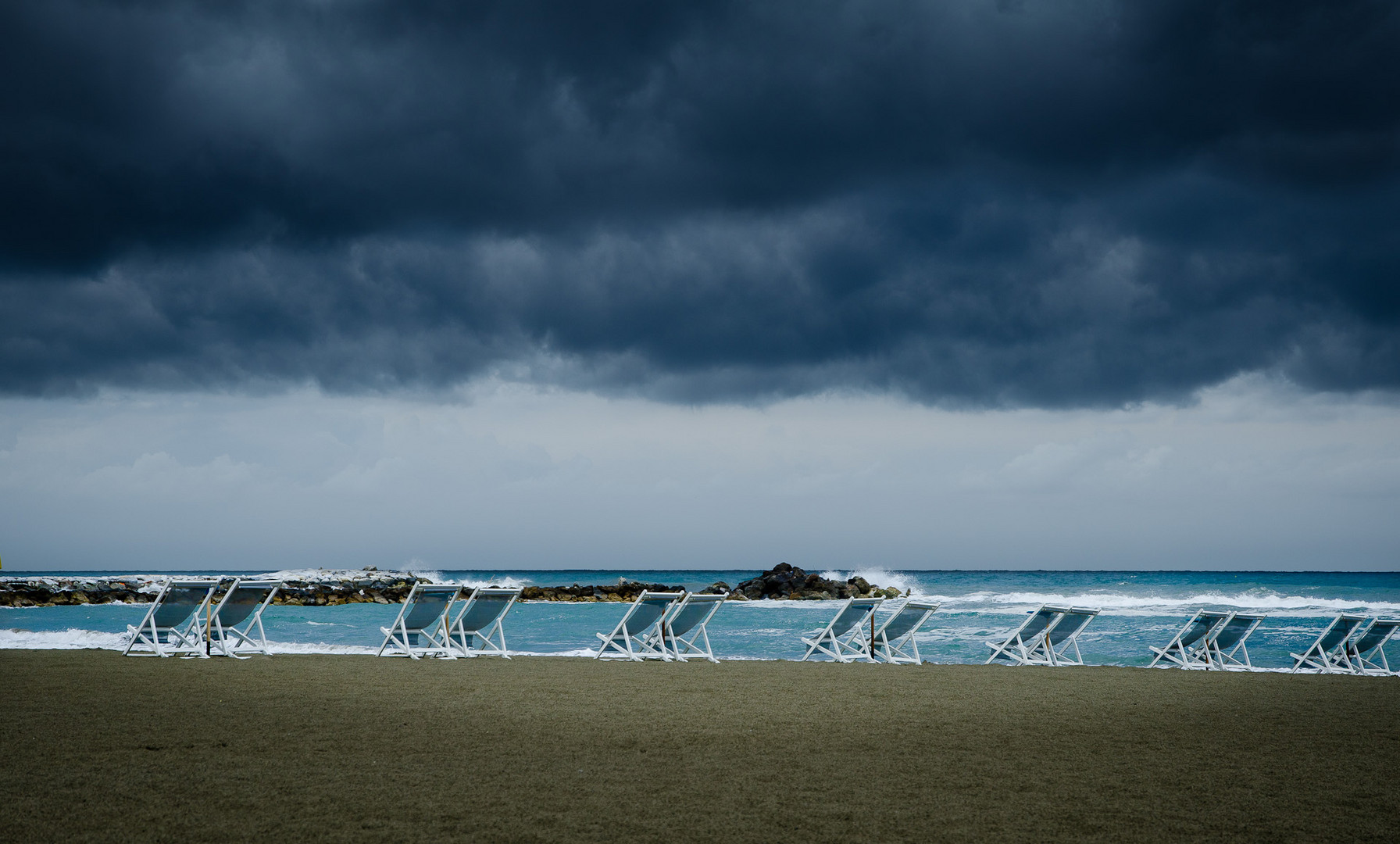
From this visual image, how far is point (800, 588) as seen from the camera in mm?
42094

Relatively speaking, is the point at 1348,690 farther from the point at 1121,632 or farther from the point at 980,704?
the point at 1121,632

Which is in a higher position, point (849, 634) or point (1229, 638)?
point (849, 634)

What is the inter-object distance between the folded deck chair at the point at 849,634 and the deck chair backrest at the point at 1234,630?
471 cm

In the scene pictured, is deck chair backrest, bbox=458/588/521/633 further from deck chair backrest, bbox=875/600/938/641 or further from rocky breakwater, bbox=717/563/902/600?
rocky breakwater, bbox=717/563/902/600

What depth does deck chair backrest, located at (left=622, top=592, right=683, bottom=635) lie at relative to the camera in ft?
41.6

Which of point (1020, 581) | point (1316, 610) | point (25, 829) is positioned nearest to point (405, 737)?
point (25, 829)

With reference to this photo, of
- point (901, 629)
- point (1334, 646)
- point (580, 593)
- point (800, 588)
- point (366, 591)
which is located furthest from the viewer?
point (580, 593)

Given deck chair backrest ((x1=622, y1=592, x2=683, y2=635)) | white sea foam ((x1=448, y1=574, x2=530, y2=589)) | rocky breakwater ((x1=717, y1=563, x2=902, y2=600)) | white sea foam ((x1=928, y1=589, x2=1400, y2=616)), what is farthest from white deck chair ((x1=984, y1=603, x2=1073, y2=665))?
rocky breakwater ((x1=717, y1=563, x2=902, y2=600))

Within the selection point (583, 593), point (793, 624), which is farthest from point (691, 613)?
point (583, 593)

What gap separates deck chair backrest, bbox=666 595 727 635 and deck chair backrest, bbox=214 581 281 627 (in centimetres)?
477

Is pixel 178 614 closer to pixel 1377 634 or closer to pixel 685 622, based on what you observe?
pixel 685 622

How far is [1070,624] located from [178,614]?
36.9 feet

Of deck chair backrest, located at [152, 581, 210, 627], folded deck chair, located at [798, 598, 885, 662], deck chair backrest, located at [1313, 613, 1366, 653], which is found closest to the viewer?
deck chair backrest, located at [152, 581, 210, 627]

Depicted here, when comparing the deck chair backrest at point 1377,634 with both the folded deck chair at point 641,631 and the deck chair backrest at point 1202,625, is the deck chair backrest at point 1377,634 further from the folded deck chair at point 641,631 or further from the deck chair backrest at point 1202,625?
the folded deck chair at point 641,631
